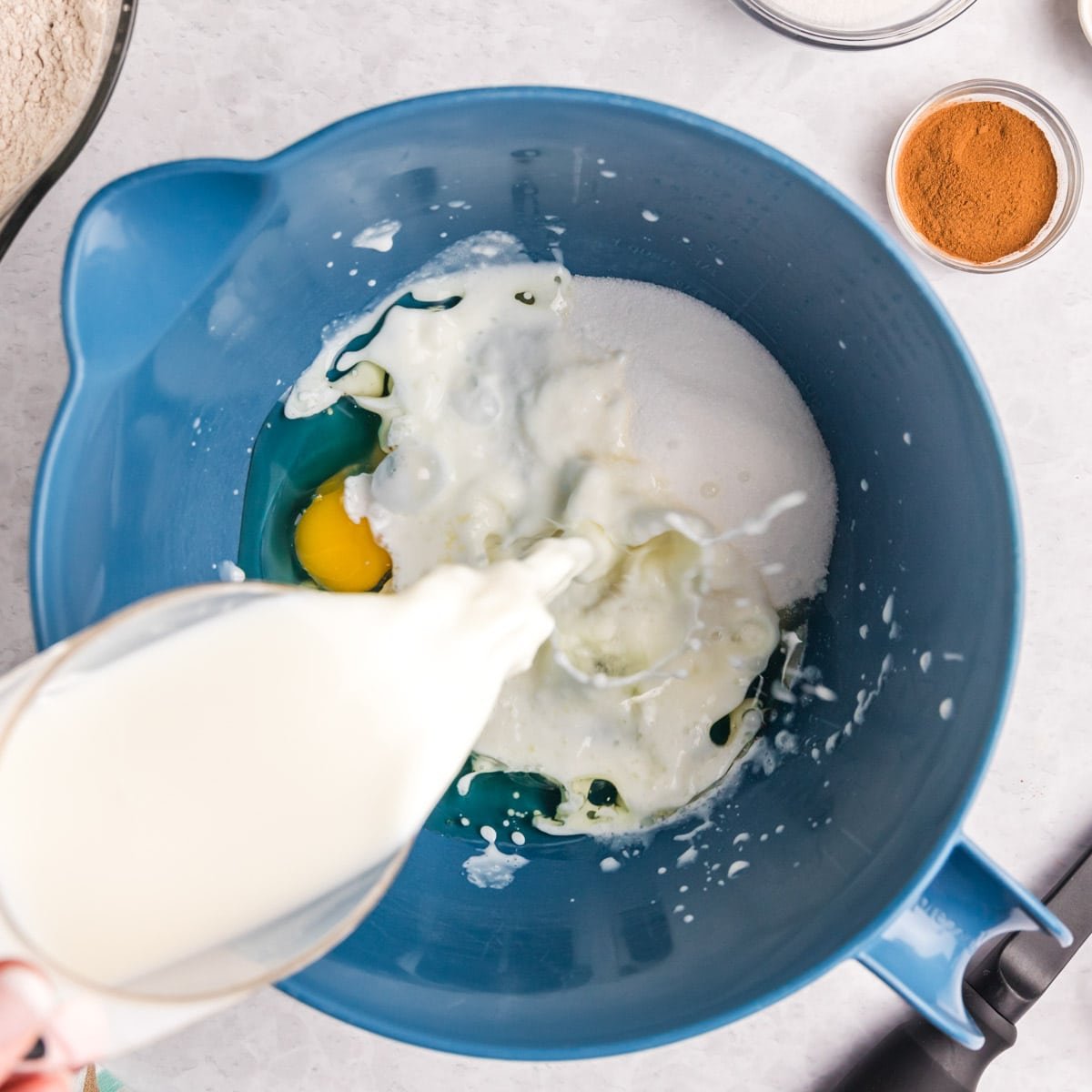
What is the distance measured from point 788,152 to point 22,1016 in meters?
0.80

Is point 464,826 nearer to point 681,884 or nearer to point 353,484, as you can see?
point 681,884

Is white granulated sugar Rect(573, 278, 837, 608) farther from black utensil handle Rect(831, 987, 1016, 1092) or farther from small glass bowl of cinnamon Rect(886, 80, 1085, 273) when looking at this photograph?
black utensil handle Rect(831, 987, 1016, 1092)

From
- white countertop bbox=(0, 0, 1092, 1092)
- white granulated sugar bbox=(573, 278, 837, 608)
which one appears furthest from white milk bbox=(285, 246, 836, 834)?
white countertop bbox=(0, 0, 1092, 1092)

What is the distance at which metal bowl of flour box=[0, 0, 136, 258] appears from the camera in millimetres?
802

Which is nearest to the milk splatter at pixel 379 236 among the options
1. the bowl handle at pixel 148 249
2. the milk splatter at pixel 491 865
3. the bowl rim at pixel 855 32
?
the bowl handle at pixel 148 249

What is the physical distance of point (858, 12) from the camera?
916mm

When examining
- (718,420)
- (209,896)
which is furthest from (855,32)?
(209,896)

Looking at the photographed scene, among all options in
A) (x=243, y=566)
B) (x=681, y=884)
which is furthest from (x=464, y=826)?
(x=243, y=566)

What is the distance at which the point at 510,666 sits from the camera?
0.67 m

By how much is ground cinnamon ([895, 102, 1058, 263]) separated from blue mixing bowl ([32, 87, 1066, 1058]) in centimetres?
15

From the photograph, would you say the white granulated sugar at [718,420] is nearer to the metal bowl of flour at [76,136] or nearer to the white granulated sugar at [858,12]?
the white granulated sugar at [858,12]

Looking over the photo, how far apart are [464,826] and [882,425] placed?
48cm

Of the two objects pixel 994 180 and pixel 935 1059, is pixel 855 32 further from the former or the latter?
pixel 935 1059

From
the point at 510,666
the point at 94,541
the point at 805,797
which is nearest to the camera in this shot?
→ the point at 510,666
